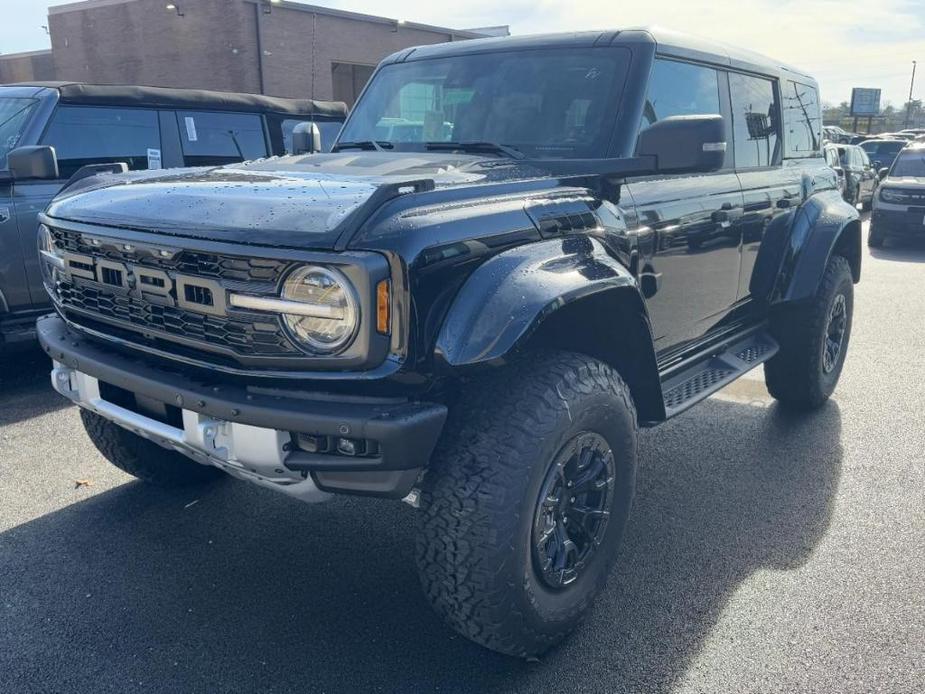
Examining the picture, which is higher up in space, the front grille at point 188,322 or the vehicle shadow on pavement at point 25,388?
the front grille at point 188,322

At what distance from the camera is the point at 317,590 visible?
2.99 m

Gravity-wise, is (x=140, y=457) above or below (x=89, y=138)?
below

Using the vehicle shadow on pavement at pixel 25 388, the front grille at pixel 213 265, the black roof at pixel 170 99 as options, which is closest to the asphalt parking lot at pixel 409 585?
the vehicle shadow on pavement at pixel 25 388

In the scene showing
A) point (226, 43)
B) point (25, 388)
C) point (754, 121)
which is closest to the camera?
point (754, 121)

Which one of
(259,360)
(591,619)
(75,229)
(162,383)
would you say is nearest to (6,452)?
(75,229)

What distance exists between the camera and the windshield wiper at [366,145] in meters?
3.69

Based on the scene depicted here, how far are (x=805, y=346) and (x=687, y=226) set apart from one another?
1591mm

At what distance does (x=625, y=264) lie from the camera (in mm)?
2973

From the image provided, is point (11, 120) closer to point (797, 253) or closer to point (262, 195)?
point (262, 195)

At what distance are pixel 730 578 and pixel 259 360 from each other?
198cm

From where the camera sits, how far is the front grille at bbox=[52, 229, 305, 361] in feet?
7.23

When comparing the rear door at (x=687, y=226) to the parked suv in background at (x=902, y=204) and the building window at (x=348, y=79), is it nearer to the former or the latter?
the parked suv in background at (x=902, y=204)

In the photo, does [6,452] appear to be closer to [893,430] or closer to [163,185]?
[163,185]

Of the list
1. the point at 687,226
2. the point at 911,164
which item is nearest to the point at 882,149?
A: the point at 911,164
